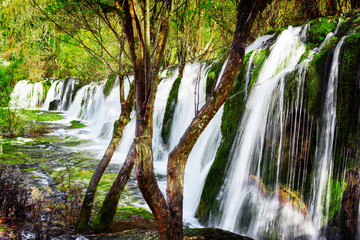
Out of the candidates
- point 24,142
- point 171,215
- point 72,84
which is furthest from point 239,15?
point 72,84

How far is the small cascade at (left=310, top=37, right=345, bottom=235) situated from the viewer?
4.27m

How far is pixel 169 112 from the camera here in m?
11.9

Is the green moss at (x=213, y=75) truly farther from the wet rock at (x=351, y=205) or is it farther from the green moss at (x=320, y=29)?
the wet rock at (x=351, y=205)

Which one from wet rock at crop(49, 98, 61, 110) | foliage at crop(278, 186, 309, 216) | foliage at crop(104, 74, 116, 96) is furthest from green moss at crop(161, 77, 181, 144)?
wet rock at crop(49, 98, 61, 110)

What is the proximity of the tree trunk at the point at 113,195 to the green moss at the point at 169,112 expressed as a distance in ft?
A: 23.5

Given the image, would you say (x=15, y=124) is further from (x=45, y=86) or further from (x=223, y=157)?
(x=45, y=86)

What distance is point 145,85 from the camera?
2984mm

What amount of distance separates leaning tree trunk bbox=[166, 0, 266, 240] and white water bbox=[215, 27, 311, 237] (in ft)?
7.70

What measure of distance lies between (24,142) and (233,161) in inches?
432

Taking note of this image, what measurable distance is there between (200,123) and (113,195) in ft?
7.19

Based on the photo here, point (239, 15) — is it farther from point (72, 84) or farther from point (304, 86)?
point (72, 84)

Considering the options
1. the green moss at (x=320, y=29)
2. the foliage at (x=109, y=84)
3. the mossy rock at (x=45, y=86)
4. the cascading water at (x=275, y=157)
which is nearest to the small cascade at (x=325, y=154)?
the cascading water at (x=275, y=157)

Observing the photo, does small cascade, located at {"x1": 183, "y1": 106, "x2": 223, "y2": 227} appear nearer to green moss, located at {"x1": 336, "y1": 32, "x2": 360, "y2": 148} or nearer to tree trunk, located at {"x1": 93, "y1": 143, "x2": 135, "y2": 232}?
tree trunk, located at {"x1": 93, "y1": 143, "x2": 135, "y2": 232}

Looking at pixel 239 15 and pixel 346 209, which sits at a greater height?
pixel 239 15
